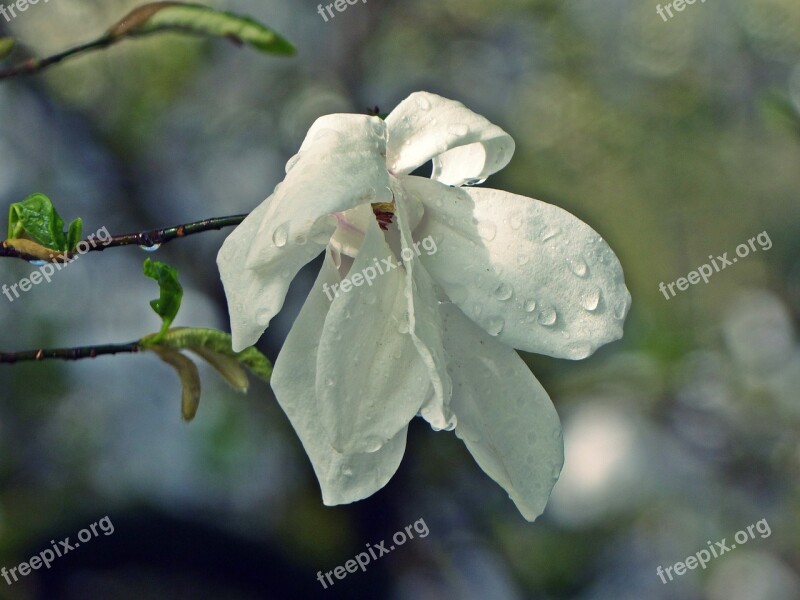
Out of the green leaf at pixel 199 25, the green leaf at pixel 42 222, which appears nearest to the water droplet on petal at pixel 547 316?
the green leaf at pixel 199 25

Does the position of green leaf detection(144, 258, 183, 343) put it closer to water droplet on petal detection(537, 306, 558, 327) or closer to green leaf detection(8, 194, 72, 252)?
green leaf detection(8, 194, 72, 252)

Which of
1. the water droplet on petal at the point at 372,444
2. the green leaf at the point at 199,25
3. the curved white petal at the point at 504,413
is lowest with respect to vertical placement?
the curved white petal at the point at 504,413
